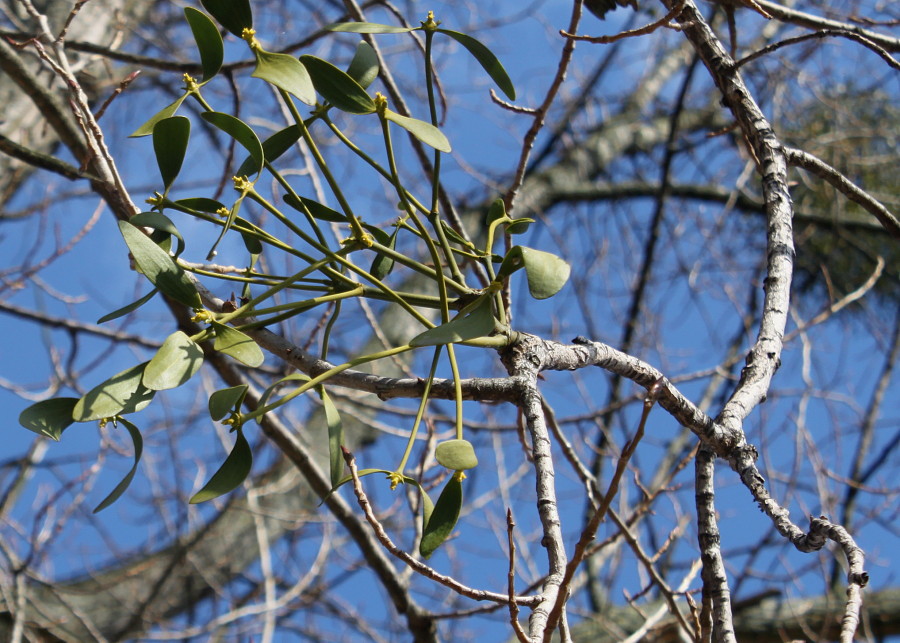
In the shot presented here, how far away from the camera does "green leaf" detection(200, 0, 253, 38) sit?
60cm

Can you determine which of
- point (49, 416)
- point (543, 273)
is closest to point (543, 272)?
point (543, 273)

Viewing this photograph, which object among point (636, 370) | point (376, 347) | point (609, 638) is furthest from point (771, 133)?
point (376, 347)

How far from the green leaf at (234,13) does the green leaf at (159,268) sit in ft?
0.54

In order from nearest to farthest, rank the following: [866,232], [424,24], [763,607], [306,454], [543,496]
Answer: [543,496], [424,24], [306,454], [763,607], [866,232]

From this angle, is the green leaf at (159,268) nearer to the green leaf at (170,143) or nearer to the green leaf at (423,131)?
the green leaf at (170,143)

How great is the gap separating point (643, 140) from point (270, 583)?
308 cm

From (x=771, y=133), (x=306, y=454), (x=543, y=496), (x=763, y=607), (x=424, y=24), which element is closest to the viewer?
(x=543, y=496)

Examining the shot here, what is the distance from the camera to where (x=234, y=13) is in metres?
0.60

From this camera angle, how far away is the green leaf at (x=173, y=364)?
524mm

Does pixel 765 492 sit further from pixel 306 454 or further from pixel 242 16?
pixel 306 454

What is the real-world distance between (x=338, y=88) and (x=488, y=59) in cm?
13

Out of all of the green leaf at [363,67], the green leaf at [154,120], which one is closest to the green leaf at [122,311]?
the green leaf at [154,120]

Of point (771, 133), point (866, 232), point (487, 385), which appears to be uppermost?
point (866, 232)

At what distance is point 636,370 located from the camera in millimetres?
688
